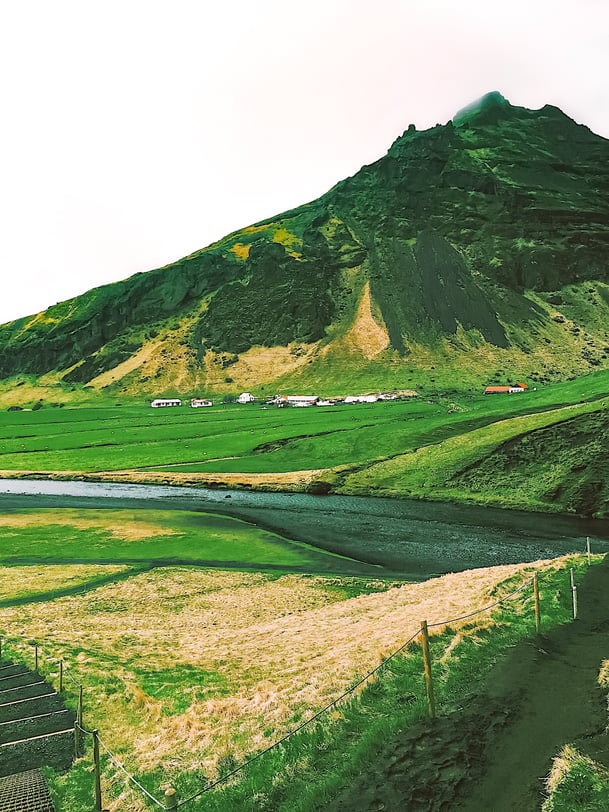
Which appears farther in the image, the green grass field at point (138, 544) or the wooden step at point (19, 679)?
the green grass field at point (138, 544)

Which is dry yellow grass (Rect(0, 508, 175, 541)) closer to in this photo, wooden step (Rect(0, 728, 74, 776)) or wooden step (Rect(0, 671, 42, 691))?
wooden step (Rect(0, 671, 42, 691))

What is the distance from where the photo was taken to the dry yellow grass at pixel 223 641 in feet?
59.3

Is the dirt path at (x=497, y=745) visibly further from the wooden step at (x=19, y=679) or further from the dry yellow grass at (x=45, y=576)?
the dry yellow grass at (x=45, y=576)

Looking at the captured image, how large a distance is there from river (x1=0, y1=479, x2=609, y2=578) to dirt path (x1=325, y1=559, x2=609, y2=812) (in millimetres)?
30462

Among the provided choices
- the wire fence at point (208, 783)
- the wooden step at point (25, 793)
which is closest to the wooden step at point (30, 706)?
the wire fence at point (208, 783)

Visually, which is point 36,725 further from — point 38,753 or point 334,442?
point 334,442

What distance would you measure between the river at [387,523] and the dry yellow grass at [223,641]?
45.8ft


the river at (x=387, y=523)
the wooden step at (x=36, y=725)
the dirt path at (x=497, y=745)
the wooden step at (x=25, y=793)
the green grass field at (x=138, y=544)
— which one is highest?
the wooden step at (x=25, y=793)

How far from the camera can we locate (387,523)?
2763 inches

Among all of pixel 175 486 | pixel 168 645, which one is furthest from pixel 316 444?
pixel 168 645

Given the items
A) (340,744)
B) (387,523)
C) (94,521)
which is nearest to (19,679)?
(340,744)

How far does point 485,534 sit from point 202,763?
174ft

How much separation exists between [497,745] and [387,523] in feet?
184

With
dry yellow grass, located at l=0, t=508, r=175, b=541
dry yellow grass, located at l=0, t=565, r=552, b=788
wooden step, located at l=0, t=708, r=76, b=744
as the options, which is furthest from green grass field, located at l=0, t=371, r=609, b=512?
wooden step, located at l=0, t=708, r=76, b=744
